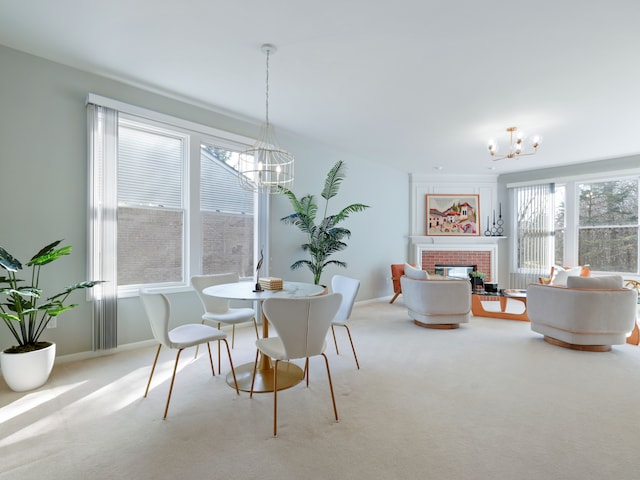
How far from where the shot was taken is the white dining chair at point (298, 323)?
6.93ft

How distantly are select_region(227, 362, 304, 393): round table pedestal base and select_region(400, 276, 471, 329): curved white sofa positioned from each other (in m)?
2.22

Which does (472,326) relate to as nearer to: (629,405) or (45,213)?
(629,405)

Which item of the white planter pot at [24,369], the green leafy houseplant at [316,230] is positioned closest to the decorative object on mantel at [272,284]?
the white planter pot at [24,369]

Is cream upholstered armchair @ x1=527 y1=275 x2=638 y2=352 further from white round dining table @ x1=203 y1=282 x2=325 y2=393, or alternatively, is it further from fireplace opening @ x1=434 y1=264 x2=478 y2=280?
fireplace opening @ x1=434 y1=264 x2=478 y2=280

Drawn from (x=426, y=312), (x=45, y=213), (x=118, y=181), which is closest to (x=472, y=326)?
(x=426, y=312)

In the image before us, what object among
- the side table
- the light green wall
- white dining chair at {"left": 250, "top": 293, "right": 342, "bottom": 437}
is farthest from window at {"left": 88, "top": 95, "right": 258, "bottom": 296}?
the side table

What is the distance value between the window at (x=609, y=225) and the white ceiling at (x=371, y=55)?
2023mm

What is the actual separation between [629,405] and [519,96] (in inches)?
120

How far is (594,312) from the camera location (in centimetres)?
359

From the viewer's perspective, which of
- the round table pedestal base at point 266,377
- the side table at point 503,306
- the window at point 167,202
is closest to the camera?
the round table pedestal base at point 266,377

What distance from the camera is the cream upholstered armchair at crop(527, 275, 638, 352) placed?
3568 mm

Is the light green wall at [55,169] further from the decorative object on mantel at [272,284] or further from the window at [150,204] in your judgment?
the decorative object on mantel at [272,284]

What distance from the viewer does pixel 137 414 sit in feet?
7.57

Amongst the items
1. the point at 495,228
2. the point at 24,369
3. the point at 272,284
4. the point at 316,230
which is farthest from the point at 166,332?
the point at 495,228
